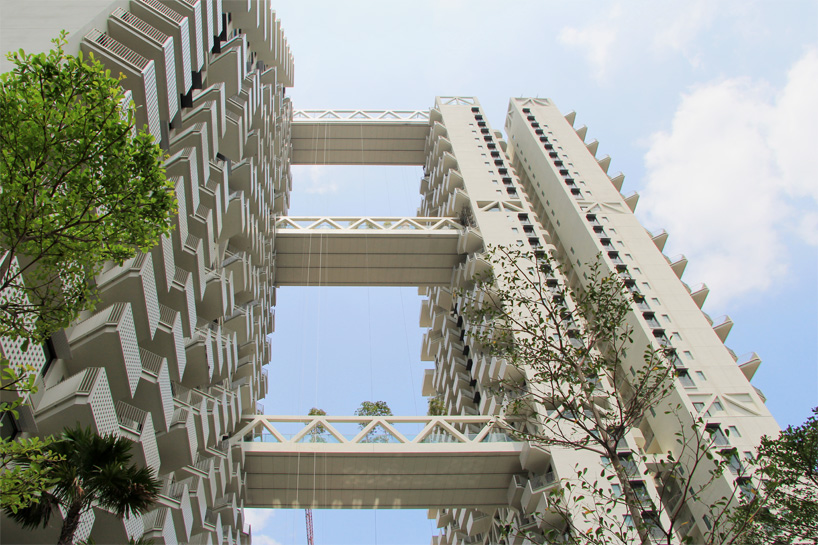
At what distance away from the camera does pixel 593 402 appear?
35.4 feet

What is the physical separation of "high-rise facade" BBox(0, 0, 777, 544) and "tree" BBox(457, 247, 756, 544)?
0.84 meters

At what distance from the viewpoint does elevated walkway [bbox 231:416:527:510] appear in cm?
2775

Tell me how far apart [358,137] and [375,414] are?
103ft

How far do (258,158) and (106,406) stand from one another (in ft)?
69.9

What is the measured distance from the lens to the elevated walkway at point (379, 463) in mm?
27750

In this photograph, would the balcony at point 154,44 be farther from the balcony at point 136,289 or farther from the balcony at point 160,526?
the balcony at point 160,526

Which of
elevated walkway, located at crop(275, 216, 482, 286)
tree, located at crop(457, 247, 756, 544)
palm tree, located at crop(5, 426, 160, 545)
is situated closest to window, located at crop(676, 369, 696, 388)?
tree, located at crop(457, 247, 756, 544)

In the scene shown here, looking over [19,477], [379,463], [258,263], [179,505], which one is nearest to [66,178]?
[19,477]

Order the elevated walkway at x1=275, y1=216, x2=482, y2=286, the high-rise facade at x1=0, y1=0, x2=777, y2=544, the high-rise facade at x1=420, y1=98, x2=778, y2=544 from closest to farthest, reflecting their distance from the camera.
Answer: the high-rise facade at x1=0, y1=0, x2=777, y2=544, the high-rise facade at x1=420, y1=98, x2=778, y2=544, the elevated walkway at x1=275, y1=216, x2=482, y2=286

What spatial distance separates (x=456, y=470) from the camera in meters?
28.7

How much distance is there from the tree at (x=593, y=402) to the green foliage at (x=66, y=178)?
662 centimetres

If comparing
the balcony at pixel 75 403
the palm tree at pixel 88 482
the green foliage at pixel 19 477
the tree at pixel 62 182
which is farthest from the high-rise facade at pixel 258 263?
the green foliage at pixel 19 477

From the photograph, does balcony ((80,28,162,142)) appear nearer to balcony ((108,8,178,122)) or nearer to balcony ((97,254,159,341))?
balcony ((108,8,178,122))

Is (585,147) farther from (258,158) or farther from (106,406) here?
(106,406)
